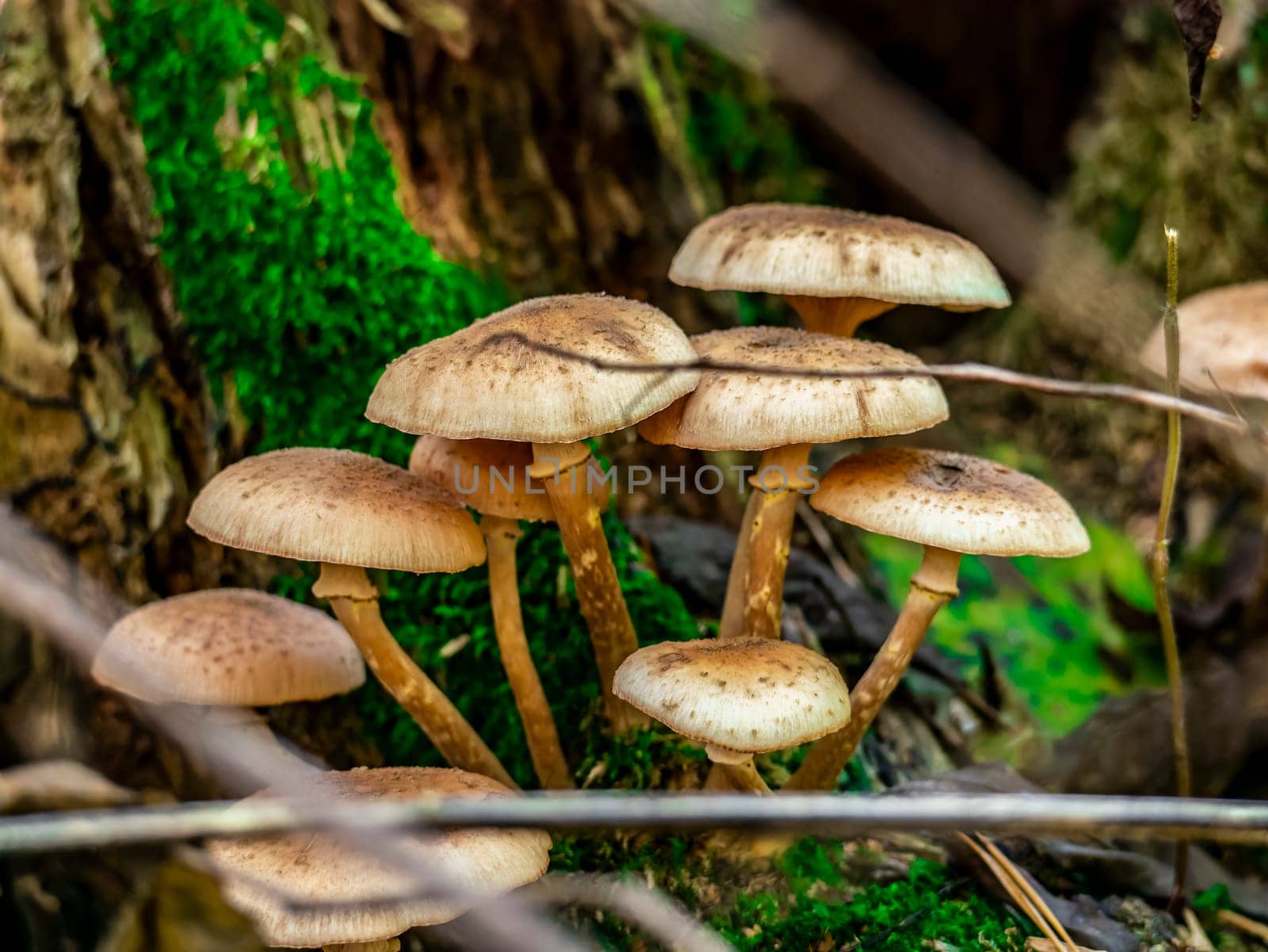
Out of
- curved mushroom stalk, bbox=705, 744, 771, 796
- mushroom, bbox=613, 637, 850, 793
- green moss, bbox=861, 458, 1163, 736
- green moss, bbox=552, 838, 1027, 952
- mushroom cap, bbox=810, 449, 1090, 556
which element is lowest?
green moss, bbox=861, 458, 1163, 736

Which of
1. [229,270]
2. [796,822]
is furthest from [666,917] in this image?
[229,270]

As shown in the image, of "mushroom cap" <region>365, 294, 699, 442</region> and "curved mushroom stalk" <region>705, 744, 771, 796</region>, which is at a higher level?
"mushroom cap" <region>365, 294, 699, 442</region>

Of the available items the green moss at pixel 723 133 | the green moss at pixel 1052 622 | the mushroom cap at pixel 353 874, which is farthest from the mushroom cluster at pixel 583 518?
the green moss at pixel 723 133

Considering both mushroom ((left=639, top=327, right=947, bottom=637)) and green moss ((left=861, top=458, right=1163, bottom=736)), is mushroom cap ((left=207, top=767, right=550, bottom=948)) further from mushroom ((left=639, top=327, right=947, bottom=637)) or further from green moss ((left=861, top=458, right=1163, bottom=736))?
green moss ((left=861, top=458, right=1163, bottom=736))

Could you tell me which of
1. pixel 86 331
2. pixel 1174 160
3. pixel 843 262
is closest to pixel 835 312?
pixel 843 262

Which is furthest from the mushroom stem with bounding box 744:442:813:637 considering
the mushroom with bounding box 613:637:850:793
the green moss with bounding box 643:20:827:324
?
the green moss with bounding box 643:20:827:324

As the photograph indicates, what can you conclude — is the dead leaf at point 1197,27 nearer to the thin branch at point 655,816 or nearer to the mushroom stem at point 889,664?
the mushroom stem at point 889,664

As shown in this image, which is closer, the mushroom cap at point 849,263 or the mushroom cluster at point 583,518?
the mushroom cluster at point 583,518

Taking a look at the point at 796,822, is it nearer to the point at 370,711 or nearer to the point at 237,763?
the point at 237,763

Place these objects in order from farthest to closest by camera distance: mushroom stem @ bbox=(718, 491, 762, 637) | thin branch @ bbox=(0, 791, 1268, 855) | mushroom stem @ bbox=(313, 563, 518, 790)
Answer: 1. mushroom stem @ bbox=(718, 491, 762, 637)
2. mushroom stem @ bbox=(313, 563, 518, 790)
3. thin branch @ bbox=(0, 791, 1268, 855)
